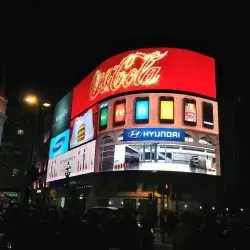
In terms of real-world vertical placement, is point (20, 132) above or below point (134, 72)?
above

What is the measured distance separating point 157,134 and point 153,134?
412 mm

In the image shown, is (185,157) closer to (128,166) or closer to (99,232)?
(128,166)

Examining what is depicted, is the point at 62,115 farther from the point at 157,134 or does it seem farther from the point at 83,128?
the point at 157,134

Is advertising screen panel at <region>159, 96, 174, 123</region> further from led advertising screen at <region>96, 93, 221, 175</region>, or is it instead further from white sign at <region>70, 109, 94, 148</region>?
white sign at <region>70, 109, 94, 148</region>

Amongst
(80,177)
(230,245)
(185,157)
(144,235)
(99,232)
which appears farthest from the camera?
(80,177)

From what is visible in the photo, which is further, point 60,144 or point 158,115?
point 60,144

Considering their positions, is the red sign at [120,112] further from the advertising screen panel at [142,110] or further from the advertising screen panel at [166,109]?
the advertising screen panel at [166,109]

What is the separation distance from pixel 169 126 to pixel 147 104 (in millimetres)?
3400

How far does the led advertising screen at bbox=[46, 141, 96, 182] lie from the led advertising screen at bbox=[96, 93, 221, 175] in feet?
7.91

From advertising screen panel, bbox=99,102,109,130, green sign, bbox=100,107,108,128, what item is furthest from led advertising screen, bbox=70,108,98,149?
green sign, bbox=100,107,108,128

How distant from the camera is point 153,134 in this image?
120 ft

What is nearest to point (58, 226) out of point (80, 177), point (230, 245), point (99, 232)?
point (99, 232)

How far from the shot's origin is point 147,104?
3825cm

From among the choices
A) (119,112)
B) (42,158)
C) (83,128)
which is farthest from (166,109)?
(42,158)
